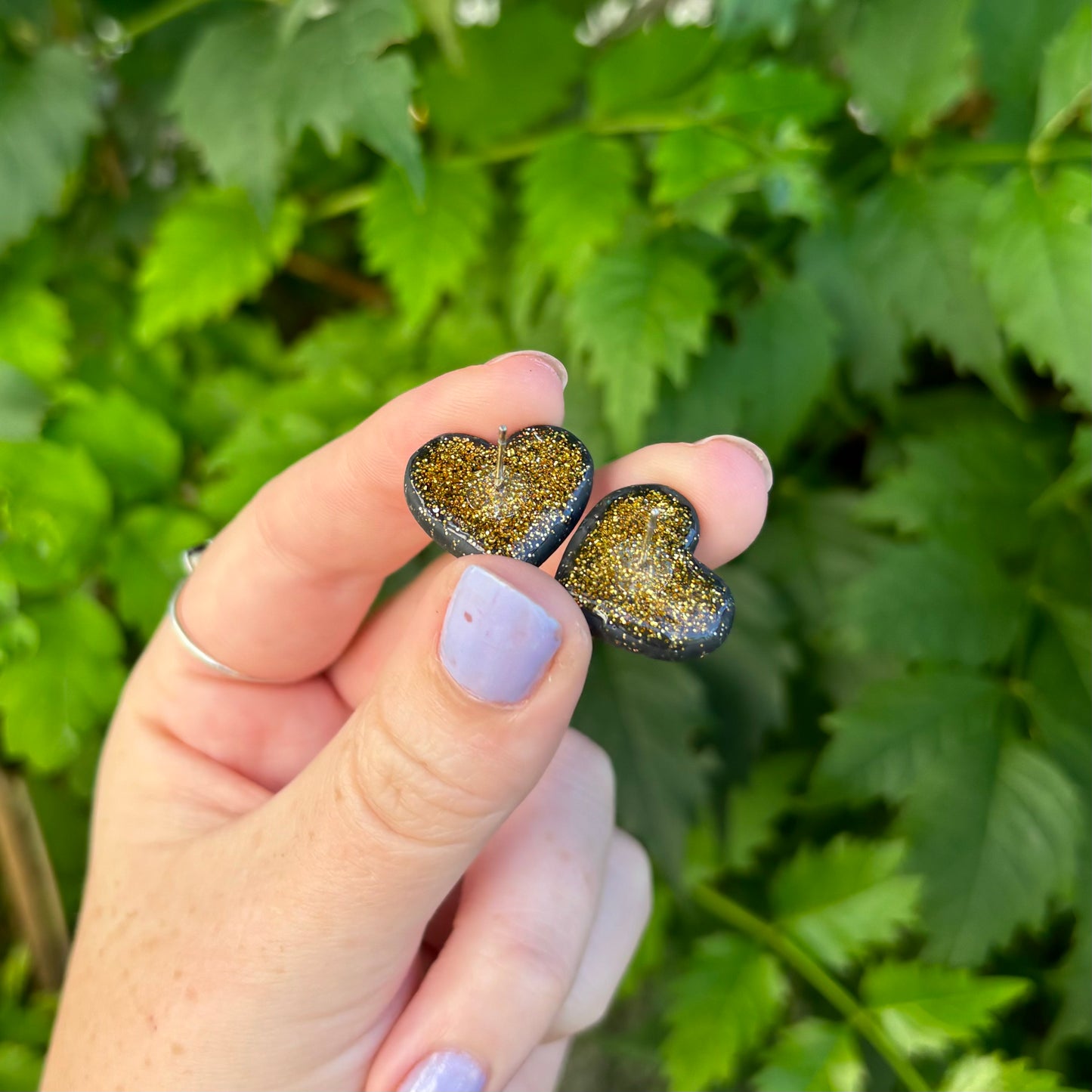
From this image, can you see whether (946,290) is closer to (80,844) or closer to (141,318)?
(141,318)

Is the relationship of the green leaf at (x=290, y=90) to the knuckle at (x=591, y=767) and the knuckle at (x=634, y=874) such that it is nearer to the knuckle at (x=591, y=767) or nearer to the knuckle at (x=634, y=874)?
the knuckle at (x=591, y=767)

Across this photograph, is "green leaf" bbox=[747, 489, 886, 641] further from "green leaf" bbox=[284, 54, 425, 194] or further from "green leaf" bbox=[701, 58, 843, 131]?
"green leaf" bbox=[284, 54, 425, 194]

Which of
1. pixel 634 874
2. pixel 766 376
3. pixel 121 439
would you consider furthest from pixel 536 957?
pixel 121 439

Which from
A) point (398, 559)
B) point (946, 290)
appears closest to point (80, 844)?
point (398, 559)

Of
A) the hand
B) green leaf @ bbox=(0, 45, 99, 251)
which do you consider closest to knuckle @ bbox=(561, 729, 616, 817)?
the hand

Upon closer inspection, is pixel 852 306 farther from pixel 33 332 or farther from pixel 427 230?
pixel 33 332

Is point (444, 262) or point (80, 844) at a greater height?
point (444, 262)
